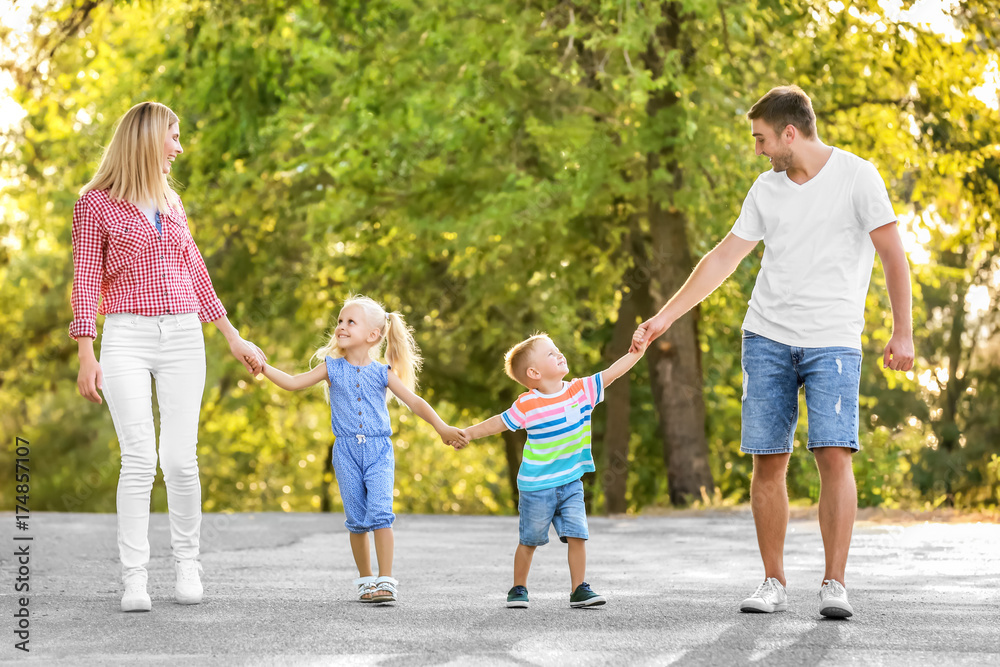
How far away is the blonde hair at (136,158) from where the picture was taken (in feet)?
18.4

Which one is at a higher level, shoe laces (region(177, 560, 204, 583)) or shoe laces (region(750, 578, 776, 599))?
shoe laces (region(177, 560, 204, 583))

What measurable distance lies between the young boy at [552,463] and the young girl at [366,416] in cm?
37

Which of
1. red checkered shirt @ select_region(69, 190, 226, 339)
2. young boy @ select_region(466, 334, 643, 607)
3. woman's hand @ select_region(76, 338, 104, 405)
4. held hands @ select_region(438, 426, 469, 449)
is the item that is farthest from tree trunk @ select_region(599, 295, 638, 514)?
woman's hand @ select_region(76, 338, 104, 405)

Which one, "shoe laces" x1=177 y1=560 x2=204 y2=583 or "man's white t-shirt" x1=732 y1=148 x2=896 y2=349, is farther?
"shoe laces" x1=177 y1=560 x2=204 y2=583

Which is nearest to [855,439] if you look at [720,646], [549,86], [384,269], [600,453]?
[720,646]

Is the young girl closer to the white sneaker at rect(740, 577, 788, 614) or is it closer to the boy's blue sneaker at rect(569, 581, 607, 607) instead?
the boy's blue sneaker at rect(569, 581, 607, 607)

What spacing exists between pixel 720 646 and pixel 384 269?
52.8 feet

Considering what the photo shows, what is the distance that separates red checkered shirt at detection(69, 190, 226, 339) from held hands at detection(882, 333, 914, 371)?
3.12m

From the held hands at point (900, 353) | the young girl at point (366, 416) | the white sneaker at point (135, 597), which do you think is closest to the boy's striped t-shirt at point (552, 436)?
the young girl at point (366, 416)

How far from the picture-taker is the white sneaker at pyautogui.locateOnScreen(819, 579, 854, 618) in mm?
4961

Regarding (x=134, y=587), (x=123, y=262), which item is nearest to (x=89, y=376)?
(x=123, y=262)

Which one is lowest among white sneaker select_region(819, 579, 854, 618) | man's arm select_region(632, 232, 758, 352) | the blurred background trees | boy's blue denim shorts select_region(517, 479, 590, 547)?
white sneaker select_region(819, 579, 854, 618)

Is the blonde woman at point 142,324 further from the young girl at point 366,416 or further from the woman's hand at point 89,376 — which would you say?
the young girl at point 366,416

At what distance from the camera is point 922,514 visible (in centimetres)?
1239
